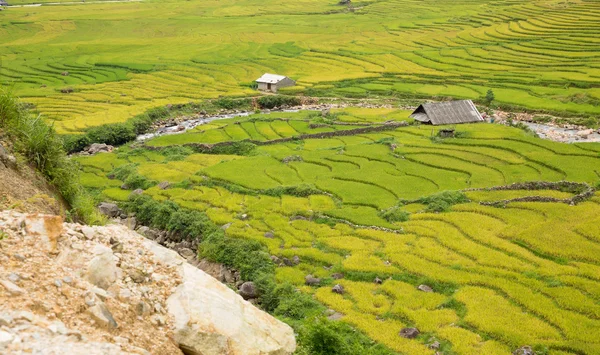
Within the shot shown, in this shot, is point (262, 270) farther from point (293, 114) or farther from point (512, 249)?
point (293, 114)

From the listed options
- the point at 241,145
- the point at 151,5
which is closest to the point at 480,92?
the point at 241,145

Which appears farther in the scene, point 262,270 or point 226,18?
point 226,18

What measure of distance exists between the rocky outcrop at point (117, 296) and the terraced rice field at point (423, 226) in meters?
7.77

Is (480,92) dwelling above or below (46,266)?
below

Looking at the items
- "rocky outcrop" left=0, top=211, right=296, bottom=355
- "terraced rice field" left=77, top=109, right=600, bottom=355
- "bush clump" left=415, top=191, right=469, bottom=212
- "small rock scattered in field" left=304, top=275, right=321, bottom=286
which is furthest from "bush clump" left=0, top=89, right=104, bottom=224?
"bush clump" left=415, top=191, right=469, bottom=212

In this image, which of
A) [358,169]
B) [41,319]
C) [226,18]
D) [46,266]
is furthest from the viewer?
[226,18]

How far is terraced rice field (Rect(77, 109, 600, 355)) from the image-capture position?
16.5 meters

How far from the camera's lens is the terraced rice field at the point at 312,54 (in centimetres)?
5866

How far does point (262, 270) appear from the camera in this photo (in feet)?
69.9

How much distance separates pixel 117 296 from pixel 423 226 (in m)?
17.6

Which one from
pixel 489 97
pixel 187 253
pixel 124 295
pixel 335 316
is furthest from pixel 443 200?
pixel 489 97

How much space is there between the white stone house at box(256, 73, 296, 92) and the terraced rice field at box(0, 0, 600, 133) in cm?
175

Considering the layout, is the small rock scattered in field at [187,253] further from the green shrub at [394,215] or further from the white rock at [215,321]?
the white rock at [215,321]

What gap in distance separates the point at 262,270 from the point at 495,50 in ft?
211
